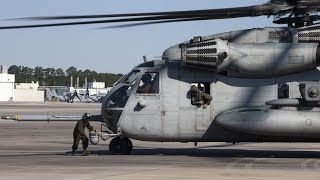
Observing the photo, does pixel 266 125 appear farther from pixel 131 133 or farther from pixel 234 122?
pixel 131 133

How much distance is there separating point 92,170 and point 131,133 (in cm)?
473

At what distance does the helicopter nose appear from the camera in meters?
19.2

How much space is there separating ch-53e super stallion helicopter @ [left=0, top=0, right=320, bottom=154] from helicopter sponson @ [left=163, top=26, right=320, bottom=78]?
0.09ft

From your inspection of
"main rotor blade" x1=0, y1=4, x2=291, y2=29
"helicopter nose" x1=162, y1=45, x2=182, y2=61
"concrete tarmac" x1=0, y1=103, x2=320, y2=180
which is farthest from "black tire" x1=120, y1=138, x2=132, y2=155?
"main rotor blade" x1=0, y1=4, x2=291, y2=29

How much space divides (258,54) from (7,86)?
438 ft

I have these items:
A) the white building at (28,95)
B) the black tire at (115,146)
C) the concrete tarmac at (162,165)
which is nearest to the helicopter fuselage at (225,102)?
the black tire at (115,146)

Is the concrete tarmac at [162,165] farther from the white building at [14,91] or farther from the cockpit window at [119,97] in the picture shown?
the white building at [14,91]

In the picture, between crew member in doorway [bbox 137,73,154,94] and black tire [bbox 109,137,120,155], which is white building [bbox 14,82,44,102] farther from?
crew member in doorway [bbox 137,73,154,94]

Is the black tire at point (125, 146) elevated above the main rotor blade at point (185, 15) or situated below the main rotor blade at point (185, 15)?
below

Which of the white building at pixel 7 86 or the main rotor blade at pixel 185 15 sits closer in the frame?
the main rotor blade at pixel 185 15

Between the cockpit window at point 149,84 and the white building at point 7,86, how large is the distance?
126529 mm

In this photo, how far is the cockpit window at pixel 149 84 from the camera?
19344mm

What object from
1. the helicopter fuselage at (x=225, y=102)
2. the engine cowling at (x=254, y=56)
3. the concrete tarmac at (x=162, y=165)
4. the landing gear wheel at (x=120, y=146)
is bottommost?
the concrete tarmac at (x=162, y=165)

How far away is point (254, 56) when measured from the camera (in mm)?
18125
